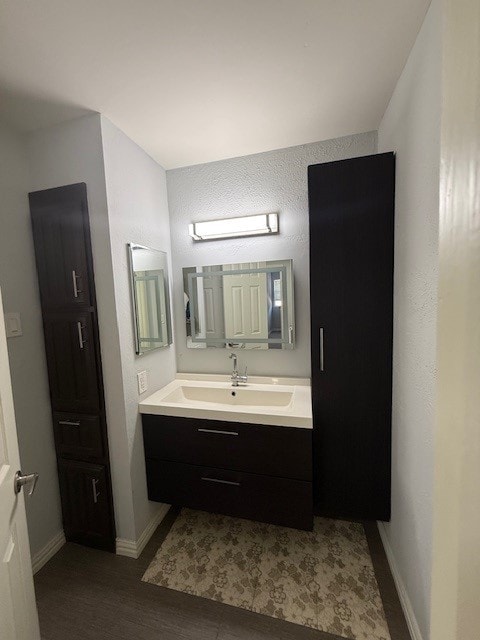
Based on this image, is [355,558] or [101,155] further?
[355,558]

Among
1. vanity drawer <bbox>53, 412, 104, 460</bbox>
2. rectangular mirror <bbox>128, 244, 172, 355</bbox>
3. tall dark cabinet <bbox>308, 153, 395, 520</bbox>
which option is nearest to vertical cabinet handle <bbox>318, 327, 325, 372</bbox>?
tall dark cabinet <bbox>308, 153, 395, 520</bbox>

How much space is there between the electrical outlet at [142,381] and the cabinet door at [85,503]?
0.47 m

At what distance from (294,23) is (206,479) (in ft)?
7.00

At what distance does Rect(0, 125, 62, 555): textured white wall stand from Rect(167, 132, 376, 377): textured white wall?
894 mm

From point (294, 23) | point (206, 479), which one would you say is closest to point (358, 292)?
point (294, 23)

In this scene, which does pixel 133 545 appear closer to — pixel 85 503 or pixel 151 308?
pixel 85 503

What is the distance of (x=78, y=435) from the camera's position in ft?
5.27

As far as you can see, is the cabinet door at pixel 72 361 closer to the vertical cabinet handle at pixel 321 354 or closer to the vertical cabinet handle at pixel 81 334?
the vertical cabinet handle at pixel 81 334

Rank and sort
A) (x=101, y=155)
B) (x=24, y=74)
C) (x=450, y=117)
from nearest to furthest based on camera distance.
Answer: (x=450, y=117), (x=24, y=74), (x=101, y=155)

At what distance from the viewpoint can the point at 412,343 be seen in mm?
1162

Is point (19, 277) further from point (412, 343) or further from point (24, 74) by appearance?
point (412, 343)

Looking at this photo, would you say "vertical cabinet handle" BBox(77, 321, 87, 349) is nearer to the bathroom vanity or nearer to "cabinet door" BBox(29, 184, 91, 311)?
"cabinet door" BBox(29, 184, 91, 311)

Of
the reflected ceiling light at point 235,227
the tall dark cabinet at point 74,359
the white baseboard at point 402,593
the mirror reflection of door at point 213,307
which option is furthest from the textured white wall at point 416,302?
the tall dark cabinet at point 74,359

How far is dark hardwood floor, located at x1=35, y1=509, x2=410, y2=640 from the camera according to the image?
4.01ft
